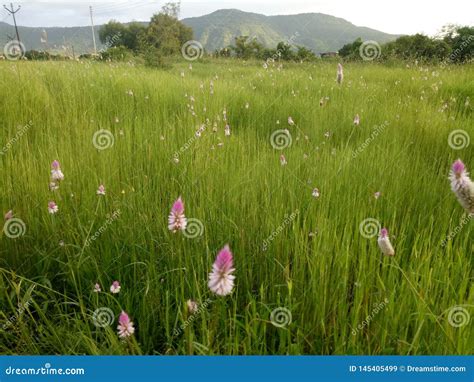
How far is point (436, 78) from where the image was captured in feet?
20.8

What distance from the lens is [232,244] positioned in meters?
1.59

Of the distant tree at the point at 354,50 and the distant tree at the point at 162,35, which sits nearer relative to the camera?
the distant tree at the point at 162,35

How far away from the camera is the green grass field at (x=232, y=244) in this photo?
1216 mm

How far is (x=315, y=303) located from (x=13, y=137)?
8.79 feet

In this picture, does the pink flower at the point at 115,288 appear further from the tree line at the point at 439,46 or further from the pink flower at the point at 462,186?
the tree line at the point at 439,46

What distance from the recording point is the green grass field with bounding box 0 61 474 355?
1216 mm

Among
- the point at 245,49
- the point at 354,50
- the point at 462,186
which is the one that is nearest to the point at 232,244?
the point at 462,186

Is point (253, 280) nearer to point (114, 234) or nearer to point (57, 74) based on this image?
point (114, 234)

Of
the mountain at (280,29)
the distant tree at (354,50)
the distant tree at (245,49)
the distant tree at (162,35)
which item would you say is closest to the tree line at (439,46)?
the distant tree at (354,50)

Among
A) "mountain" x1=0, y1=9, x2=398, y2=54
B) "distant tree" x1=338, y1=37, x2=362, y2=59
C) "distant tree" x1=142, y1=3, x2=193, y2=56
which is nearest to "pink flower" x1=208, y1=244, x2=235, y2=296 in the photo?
"distant tree" x1=142, y1=3, x2=193, y2=56

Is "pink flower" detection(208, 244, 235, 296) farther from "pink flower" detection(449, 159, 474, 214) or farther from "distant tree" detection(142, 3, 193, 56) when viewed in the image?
"distant tree" detection(142, 3, 193, 56)

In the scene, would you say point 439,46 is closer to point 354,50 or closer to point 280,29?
point 354,50

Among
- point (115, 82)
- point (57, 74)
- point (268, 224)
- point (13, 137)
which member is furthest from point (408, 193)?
point (57, 74)

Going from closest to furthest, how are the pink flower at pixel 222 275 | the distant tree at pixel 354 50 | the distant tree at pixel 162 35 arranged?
the pink flower at pixel 222 275 → the distant tree at pixel 162 35 → the distant tree at pixel 354 50
